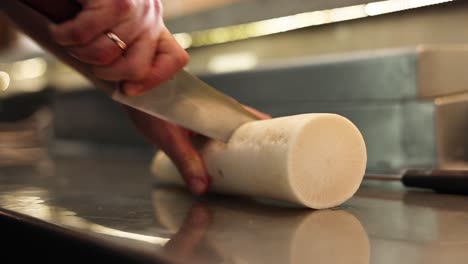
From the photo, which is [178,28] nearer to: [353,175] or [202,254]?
[353,175]

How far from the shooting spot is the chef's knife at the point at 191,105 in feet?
3.10

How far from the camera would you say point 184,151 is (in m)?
1.02

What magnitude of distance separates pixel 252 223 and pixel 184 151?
0.30 m

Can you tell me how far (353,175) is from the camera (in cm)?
87

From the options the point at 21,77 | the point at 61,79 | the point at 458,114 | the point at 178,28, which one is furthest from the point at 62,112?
the point at 458,114

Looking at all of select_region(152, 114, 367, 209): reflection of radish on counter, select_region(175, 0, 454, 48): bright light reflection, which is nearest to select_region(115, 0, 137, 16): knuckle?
select_region(152, 114, 367, 209): reflection of radish on counter

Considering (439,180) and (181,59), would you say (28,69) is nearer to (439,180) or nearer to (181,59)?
(181,59)

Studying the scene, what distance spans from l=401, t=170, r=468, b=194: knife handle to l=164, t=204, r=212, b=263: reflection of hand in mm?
347

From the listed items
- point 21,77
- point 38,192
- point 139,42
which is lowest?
point 21,77

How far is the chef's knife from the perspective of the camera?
95 cm

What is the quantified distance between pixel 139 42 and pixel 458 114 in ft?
2.02

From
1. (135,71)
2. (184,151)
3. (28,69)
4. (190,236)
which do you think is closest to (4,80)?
(28,69)

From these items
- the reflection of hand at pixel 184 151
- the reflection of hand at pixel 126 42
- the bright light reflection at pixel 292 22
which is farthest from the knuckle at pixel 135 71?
the bright light reflection at pixel 292 22

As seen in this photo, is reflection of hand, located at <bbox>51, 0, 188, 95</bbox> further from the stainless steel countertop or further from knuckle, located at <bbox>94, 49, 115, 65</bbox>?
the stainless steel countertop
